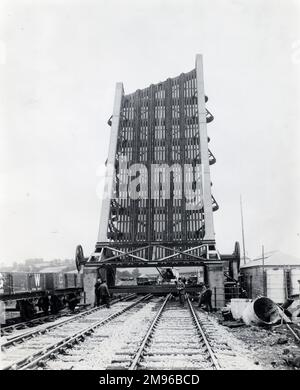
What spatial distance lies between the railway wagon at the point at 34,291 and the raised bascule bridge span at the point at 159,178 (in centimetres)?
246

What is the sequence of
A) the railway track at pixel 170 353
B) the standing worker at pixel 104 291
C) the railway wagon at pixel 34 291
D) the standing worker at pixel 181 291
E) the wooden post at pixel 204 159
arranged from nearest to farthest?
the railway track at pixel 170 353 → the railway wagon at pixel 34 291 → the standing worker at pixel 104 291 → the standing worker at pixel 181 291 → the wooden post at pixel 204 159

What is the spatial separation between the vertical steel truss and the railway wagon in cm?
258

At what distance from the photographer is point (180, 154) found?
72.1ft

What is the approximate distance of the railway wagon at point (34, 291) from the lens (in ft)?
38.0

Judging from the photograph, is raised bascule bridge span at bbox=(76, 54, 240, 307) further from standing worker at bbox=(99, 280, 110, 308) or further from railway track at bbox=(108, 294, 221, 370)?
railway track at bbox=(108, 294, 221, 370)

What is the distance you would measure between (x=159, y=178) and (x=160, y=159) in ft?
3.47

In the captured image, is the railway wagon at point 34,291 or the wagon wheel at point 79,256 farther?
the wagon wheel at point 79,256

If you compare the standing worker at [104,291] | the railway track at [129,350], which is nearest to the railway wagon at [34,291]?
the standing worker at [104,291]

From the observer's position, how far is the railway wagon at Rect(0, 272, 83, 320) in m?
11.6

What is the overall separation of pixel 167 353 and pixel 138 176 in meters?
15.7

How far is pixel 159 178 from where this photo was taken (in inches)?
861

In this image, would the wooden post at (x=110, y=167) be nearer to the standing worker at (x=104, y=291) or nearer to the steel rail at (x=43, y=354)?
the standing worker at (x=104, y=291)
